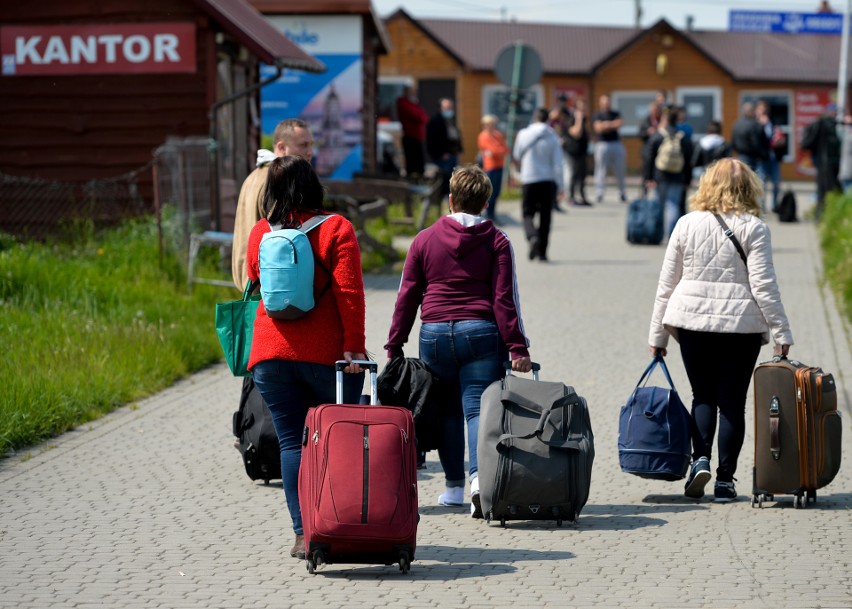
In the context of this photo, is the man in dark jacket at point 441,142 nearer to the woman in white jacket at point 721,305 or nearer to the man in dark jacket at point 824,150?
the man in dark jacket at point 824,150

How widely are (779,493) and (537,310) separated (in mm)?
6879

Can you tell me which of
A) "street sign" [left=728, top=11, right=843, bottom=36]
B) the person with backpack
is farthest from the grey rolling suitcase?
"street sign" [left=728, top=11, right=843, bottom=36]

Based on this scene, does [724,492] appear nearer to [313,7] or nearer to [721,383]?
[721,383]

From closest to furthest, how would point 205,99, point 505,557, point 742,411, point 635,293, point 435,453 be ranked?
point 505,557, point 742,411, point 435,453, point 635,293, point 205,99

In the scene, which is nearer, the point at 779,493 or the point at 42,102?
the point at 779,493

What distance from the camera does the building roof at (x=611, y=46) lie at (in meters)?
46.4

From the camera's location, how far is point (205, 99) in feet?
52.9

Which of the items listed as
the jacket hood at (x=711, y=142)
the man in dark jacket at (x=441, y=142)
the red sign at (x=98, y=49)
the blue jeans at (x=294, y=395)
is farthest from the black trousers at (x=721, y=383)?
the man in dark jacket at (x=441, y=142)

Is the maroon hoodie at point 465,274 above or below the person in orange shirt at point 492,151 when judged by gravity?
below

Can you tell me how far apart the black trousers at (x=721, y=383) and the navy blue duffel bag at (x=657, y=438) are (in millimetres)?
147

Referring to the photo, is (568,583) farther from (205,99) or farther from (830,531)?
(205,99)

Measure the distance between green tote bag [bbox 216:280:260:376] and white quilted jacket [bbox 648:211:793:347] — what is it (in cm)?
200

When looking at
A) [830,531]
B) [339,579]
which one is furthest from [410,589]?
[830,531]

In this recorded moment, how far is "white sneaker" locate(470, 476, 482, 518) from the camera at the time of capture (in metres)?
6.53
